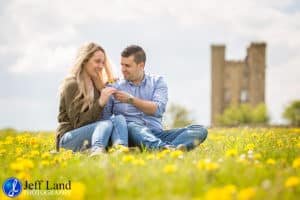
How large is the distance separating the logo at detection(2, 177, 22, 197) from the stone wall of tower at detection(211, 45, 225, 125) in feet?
280

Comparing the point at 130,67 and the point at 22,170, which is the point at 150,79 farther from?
the point at 22,170

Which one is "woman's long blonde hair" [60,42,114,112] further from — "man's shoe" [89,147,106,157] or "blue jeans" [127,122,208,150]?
"man's shoe" [89,147,106,157]

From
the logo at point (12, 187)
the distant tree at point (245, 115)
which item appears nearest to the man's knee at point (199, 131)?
the logo at point (12, 187)

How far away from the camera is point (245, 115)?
291 ft

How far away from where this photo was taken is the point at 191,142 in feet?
22.9

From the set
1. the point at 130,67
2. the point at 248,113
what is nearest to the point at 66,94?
the point at 130,67

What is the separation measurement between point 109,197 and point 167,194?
13.3 inches

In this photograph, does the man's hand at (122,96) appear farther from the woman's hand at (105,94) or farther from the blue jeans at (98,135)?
the blue jeans at (98,135)

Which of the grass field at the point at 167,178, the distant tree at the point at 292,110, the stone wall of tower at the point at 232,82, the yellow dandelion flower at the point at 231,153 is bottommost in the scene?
the grass field at the point at 167,178

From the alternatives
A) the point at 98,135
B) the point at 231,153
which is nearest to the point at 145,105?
the point at 98,135

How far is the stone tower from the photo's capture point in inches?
3538

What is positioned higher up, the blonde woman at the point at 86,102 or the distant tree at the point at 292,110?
the distant tree at the point at 292,110

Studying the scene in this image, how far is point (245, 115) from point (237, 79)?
773 cm

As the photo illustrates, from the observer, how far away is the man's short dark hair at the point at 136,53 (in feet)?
24.4
